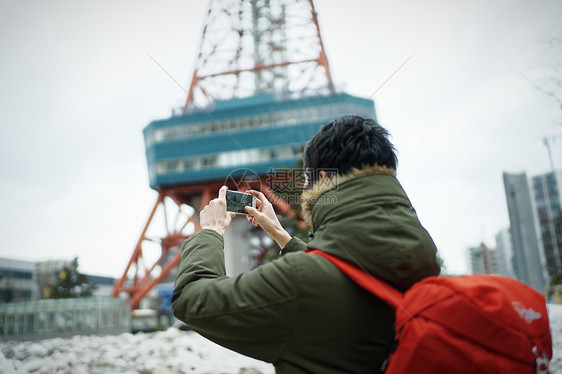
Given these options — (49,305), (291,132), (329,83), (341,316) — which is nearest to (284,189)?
(341,316)

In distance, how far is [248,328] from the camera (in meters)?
1.11

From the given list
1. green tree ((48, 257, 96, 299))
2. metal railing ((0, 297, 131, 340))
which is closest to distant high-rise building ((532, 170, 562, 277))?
metal railing ((0, 297, 131, 340))

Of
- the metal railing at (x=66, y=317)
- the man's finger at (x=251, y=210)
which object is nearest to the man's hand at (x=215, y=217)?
the man's finger at (x=251, y=210)

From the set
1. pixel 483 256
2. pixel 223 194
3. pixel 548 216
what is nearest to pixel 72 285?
pixel 483 256

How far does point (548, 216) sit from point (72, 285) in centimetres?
6794

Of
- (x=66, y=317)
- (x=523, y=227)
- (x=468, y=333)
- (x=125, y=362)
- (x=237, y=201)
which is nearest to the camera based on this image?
(x=468, y=333)

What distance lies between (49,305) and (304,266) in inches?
781

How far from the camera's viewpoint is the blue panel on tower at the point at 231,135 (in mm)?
26141

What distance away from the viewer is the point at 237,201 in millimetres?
1556

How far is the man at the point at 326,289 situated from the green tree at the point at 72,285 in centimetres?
3347

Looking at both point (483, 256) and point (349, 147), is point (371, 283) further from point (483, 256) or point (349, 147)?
point (483, 256)

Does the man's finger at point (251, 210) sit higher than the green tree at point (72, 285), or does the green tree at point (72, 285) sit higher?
the man's finger at point (251, 210)

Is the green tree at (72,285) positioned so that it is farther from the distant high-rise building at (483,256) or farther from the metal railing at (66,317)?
the distant high-rise building at (483,256)

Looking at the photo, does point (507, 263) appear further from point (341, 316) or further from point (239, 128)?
point (341, 316)
